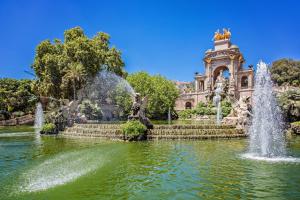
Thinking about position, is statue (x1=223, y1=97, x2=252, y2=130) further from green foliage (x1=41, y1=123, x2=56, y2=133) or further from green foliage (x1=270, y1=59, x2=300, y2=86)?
green foliage (x1=270, y1=59, x2=300, y2=86)

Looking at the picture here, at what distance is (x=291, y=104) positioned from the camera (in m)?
28.4

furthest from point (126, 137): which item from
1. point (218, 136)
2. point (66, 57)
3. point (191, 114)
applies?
point (191, 114)

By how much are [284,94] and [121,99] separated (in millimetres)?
24358

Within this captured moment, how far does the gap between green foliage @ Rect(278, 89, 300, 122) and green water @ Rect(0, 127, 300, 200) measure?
16727 millimetres

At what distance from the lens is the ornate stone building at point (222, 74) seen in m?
60.3

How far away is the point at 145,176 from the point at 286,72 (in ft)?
215

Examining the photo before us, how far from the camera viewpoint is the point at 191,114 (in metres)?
53.2

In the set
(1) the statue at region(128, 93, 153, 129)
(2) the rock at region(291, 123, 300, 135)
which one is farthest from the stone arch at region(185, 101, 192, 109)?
(1) the statue at region(128, 93, 153, 129)

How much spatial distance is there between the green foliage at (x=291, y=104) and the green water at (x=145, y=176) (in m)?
16.7

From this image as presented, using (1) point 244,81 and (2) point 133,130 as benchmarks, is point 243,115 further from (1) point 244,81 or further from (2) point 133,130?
(1) point 244,81

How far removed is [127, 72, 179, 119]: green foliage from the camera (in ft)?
156

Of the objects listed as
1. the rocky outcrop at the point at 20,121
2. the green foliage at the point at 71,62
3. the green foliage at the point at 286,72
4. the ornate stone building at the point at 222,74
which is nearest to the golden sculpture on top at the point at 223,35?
the ornate stone building at the point at 222,74

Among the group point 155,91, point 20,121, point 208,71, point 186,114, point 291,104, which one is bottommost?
point 20,121

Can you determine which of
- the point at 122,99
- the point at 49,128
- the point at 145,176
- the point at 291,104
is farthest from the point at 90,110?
the point at 145,176
